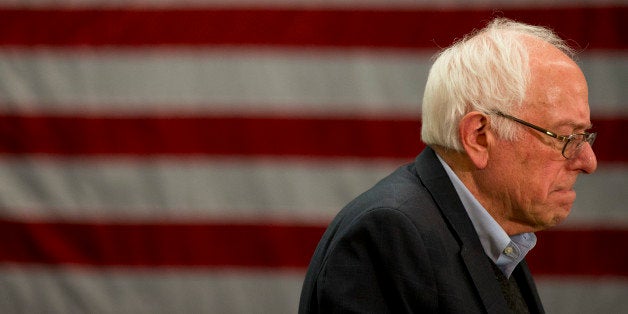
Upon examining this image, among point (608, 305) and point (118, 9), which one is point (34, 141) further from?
point (608, 305)

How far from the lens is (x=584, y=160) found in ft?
3.88

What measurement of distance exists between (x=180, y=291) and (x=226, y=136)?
0.47 meters

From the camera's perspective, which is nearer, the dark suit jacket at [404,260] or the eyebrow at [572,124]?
the dark suit jacket at [404,260]

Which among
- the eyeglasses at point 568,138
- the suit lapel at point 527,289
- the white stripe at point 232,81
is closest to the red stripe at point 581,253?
the white stripe at point 232,81

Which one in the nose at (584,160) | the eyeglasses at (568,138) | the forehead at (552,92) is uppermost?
the forehead at (552,92)

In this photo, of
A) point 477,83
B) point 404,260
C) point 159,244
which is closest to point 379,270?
point 404,260

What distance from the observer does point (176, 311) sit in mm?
2275

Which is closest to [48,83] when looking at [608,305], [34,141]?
[34,141]

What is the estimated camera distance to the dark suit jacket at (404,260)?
1009mm

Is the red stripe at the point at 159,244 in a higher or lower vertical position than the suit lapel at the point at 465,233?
lower

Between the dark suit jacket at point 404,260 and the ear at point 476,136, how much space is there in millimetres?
60

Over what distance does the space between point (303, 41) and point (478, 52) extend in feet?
3.42

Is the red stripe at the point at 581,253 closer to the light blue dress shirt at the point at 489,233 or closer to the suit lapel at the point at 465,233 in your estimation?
the light blue dress shirt at the point at 489,233

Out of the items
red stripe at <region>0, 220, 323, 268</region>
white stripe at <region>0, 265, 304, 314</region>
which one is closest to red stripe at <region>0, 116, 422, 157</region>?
red stripe at <region>0, 220, 323, 268</region>
